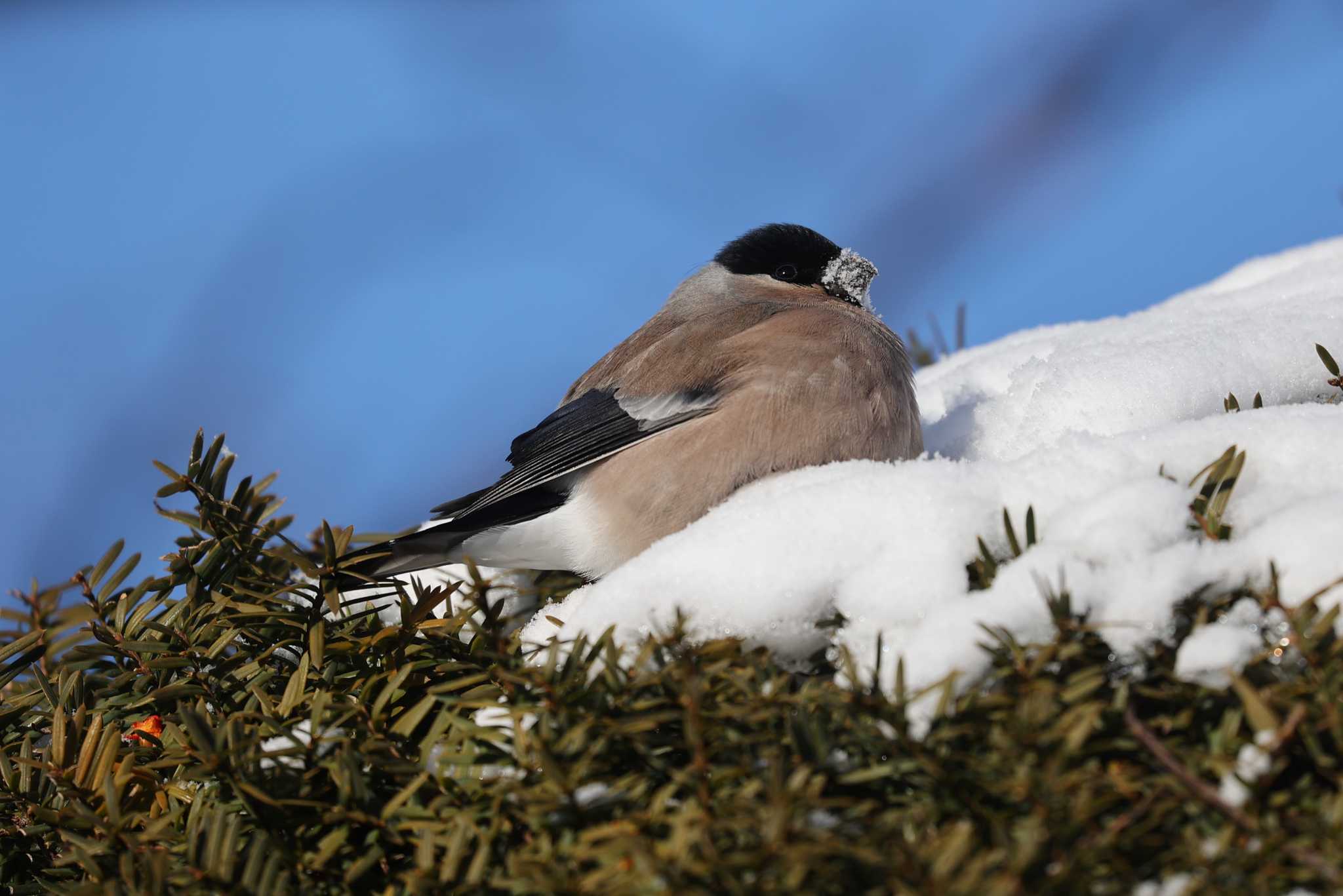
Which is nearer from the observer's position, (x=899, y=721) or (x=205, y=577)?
(x=899, y=721)

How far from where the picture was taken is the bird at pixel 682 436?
2.28m

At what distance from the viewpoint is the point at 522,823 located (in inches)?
41.2

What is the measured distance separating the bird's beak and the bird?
247mm

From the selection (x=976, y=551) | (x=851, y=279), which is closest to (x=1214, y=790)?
(x=976, y=551)

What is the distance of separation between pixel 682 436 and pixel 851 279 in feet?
3.60

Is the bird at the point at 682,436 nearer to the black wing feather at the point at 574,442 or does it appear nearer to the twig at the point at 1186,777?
the black wing feather at the point at 574,442

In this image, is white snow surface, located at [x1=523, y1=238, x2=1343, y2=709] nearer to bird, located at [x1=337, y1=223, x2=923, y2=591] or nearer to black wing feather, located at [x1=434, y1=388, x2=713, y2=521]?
bird, located at [x1=337, y1=223, x2=923, y2=591]

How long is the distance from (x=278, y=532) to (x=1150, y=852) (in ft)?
4.41

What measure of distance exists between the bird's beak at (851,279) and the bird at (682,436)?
0.81 ft

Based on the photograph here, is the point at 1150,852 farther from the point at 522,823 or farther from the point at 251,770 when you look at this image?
the point at 251,770

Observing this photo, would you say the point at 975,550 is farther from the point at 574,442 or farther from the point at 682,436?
the point at 574,442

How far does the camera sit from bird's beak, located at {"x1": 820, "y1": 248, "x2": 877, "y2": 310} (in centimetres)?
315

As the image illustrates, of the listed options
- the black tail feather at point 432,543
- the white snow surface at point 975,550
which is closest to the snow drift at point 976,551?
the white snow surface at point 975,550

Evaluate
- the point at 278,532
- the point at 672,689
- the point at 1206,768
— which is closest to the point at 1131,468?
the point at 1206,768
